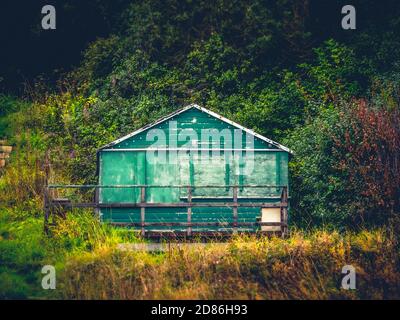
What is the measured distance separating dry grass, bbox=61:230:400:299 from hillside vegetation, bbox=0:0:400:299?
37 millimetres

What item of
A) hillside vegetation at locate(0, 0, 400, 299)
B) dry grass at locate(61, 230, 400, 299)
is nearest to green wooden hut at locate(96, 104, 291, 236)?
hillside vegetation at locate(0, 0, 400, 299)

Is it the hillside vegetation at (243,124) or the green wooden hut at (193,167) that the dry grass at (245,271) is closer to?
the hillside vegetation at (243,124)

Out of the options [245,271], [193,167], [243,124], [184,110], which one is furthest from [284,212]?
[243,124]

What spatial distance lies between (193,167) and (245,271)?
696cm

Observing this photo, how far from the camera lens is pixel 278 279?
50.6 ft

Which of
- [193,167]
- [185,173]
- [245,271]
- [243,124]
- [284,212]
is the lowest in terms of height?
[245,271]

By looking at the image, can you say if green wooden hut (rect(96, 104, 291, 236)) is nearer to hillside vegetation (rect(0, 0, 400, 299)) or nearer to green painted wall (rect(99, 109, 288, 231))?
green painted wall (rect(99, 109, 288, 231))

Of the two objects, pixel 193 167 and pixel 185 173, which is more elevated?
pixel 193 167

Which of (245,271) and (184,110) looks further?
(184,110)

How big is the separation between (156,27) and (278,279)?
1957 cm

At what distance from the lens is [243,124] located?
28516 millimetres

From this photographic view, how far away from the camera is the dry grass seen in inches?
587

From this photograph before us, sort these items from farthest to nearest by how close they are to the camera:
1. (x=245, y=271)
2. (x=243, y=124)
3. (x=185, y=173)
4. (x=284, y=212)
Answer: (x=243, y=124)
(x=185, y=173)
(x=284, y=212)
(x=245, y=271)

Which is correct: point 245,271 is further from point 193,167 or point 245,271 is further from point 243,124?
point 243,124
